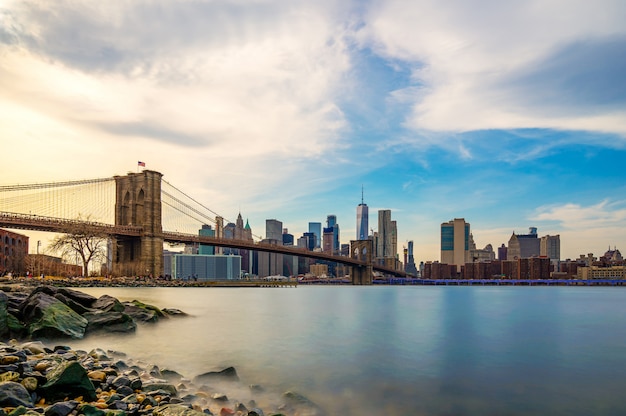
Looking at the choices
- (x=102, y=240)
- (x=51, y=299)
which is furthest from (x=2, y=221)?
(x=51, y=299)

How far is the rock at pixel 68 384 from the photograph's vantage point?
23.0ft

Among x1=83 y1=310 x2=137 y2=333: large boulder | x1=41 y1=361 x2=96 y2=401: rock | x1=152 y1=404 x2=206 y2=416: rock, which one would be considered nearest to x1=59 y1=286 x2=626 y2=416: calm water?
x1=83 y1=310 x2=137 y2=333: large boulder

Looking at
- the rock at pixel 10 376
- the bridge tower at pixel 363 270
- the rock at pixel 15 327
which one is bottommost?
the bridge tower at pixel 363 270

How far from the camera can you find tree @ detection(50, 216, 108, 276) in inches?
2352

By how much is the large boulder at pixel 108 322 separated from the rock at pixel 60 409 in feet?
38.3

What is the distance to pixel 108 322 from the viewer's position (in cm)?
1781

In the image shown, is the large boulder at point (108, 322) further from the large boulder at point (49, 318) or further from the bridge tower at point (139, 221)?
the bridge tower at point (139, 221)

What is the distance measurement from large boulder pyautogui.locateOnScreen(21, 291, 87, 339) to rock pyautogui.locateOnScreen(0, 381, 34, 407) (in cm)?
817

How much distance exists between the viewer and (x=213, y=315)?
29078 mm

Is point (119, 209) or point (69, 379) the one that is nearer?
point (69, 379)

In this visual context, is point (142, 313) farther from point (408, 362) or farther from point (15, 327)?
point (408, 362)

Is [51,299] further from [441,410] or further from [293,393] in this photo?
[441,410]

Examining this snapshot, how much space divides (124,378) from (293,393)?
12.9 ft

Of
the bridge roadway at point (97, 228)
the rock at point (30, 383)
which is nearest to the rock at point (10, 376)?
the rock at point (30, 383)
